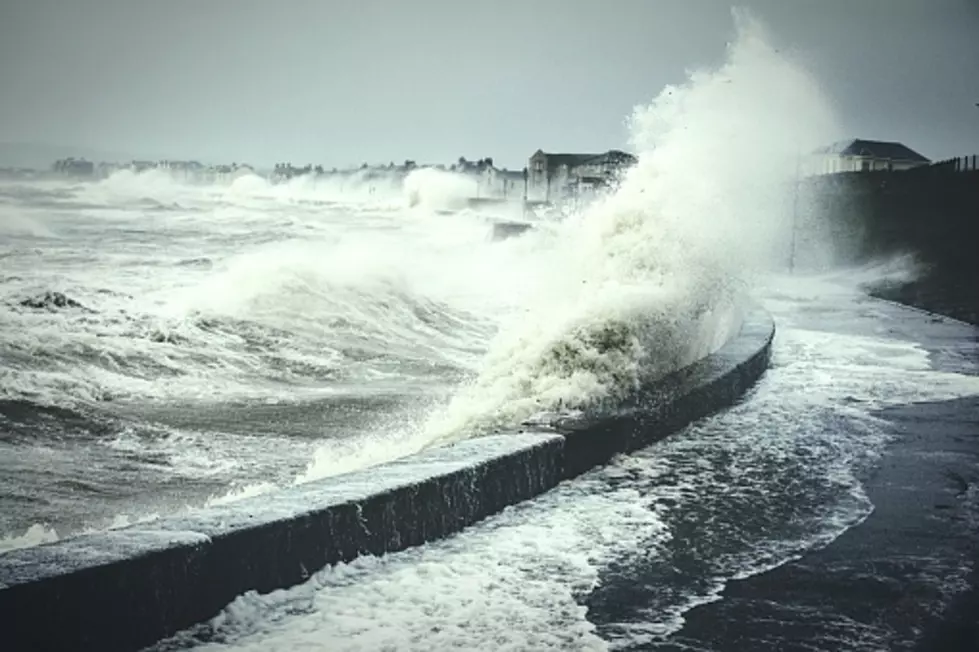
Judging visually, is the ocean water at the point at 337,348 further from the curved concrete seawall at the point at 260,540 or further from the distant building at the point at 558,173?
the distant building at the point at 558,173

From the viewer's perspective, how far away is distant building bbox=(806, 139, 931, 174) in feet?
222

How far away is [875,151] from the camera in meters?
68.1

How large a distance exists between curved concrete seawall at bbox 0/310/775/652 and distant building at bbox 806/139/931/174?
6682 centimetres

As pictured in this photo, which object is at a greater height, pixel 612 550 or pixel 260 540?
pixel 260 540

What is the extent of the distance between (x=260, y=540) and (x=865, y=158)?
69.8 m

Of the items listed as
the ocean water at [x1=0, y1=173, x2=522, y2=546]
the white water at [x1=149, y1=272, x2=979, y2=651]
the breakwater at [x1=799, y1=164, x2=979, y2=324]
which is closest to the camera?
the white water at [x1=149, y1=272, x2=979, y2=651]

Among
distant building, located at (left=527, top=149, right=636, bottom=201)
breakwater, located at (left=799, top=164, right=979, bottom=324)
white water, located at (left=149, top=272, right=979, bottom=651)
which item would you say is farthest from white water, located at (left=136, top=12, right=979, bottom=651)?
distant building, located at (left=527, top=149, right=636, bottom=201)

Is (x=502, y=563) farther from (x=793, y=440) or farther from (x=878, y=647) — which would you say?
(x=793, y=440)

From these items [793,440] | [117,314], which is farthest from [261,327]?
[793,440]

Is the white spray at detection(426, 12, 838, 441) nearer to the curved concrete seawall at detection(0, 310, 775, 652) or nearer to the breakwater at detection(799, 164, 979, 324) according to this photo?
the curved concrete seawall at detection(0, 310, 775, 652)

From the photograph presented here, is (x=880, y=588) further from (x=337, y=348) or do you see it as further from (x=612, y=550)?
(x=337, y=348)

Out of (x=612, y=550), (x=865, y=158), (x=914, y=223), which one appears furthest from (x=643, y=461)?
(x=865, y=158)

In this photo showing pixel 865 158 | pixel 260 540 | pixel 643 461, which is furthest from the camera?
pixel 865 158

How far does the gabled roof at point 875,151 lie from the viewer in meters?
67.8
